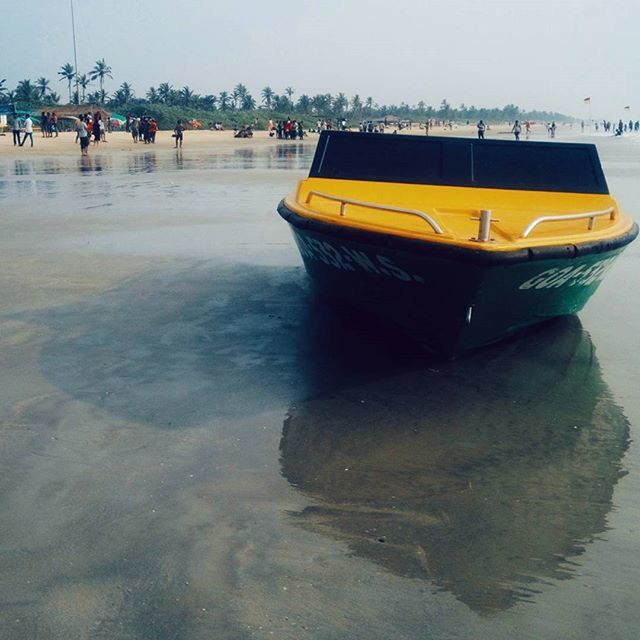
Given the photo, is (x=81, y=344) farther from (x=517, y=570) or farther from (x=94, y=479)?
(x=517, y=570)

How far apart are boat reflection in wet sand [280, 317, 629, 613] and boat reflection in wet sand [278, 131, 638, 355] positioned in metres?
0.49

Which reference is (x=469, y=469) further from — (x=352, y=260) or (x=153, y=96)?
(x=153, y=96)

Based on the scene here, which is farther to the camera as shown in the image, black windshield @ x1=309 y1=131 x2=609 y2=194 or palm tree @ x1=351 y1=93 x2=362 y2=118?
palm tree @ x1=351 y1=93 x2=362 y2=118

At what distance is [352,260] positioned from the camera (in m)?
5.46

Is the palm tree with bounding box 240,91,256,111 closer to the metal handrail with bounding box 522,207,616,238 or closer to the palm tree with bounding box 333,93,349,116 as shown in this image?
the palm tree with bounding box 333,93,349,116

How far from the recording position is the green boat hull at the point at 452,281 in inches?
184

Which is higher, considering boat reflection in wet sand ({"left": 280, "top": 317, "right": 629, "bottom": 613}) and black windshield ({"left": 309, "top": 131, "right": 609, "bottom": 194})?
black windshield ({"left": 309, "top": 131, "right": 609, "bottom": 194})

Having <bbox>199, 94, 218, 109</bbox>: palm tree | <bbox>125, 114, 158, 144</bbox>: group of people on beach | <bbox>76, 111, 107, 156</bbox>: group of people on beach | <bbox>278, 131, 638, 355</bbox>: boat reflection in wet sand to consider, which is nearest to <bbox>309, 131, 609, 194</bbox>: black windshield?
<bbox>278, 131, 638, 355</bbox>: boat reflection in wet sand

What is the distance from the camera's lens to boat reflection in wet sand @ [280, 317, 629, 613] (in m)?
3.02

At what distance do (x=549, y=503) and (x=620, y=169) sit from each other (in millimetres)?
26169

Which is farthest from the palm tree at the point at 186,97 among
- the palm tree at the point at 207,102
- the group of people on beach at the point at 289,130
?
the group of people on beach at the point at 289,130

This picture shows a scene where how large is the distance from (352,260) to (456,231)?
946mm

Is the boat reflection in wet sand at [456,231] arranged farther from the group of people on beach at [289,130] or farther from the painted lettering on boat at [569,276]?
the group of people on beach at [289,130]

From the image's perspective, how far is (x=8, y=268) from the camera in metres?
8.34
